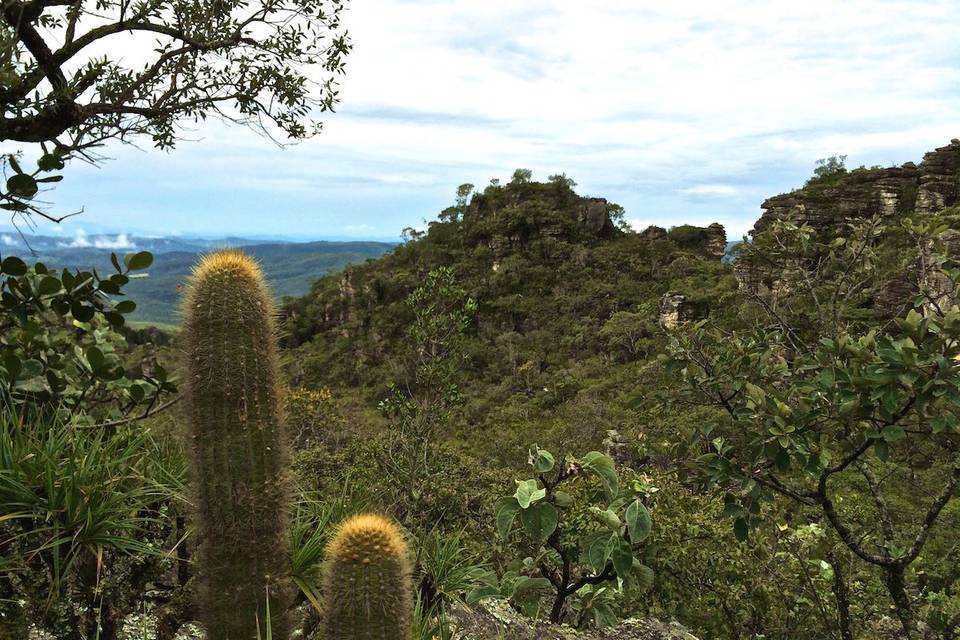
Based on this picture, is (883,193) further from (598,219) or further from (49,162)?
(49,162)

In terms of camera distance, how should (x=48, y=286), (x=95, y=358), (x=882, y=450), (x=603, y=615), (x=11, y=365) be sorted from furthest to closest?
(x=95, y=358) < (x=48, y=286) < (x=11, y=365) < (x=882, y=450) < (x=603, y=615)

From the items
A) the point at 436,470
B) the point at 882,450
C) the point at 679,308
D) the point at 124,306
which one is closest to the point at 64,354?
the point at 124,306

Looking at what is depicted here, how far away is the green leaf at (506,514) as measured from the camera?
2.32 metres

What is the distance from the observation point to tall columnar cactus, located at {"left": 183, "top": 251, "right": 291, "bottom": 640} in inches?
85.4

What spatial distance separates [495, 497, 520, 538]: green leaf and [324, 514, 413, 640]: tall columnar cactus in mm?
412

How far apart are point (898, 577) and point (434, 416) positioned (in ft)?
11.7

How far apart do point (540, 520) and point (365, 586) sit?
2.32 feet

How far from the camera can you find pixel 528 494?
7.60ft

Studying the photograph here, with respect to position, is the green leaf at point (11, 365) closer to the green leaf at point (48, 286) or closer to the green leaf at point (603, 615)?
the green leaf at point (48, 286)

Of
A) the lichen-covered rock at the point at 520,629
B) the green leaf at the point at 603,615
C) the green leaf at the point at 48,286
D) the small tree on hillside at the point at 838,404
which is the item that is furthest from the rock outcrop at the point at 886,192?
the green leaf at the point at 48,286

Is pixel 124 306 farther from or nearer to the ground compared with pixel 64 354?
farther from the ground

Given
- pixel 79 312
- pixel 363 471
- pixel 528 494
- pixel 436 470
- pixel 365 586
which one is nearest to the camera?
pixel 365 586

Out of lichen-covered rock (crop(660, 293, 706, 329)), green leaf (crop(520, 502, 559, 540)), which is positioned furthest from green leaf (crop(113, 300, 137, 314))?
lichen-covered rock (crop(660, 293, 706, 329))

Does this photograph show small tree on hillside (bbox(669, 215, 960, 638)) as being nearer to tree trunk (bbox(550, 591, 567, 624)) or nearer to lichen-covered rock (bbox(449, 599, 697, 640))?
tree trunk (bbox(550, 591, 567, 624))
